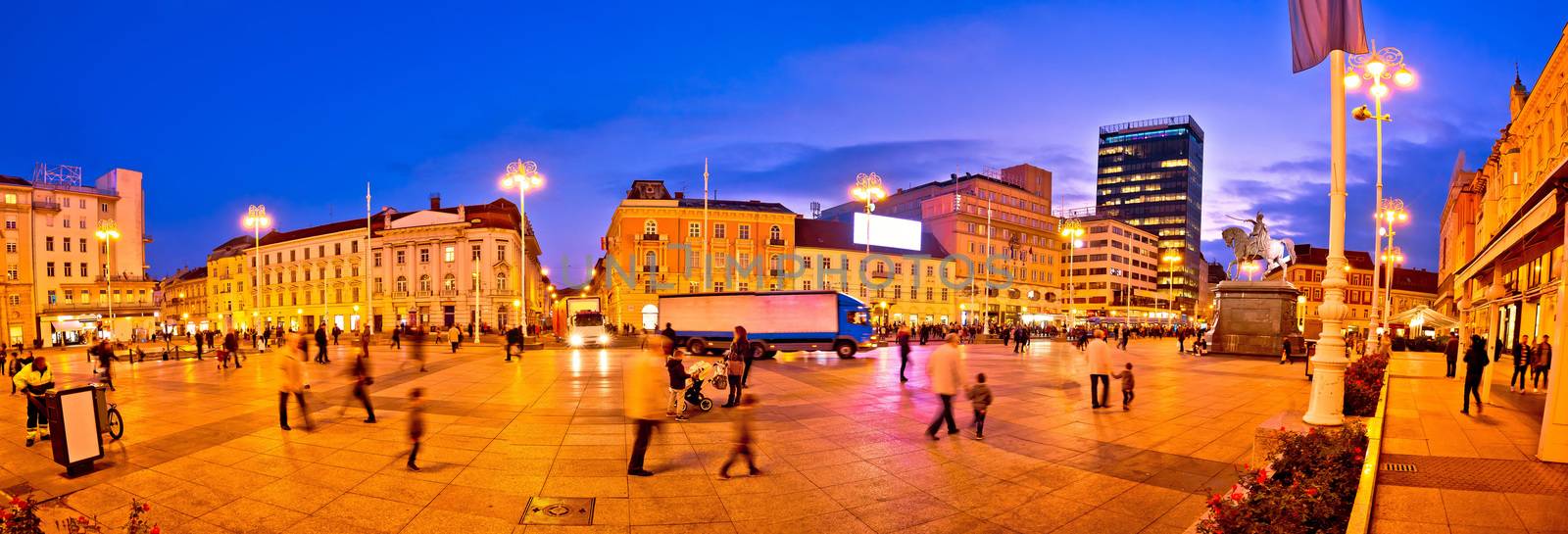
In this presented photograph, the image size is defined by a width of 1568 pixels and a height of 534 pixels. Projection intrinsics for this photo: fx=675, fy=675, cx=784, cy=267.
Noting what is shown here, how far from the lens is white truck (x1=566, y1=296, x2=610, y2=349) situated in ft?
124

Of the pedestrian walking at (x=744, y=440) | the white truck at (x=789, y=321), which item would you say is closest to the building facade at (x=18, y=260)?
the white truck at (x=789, y=321)

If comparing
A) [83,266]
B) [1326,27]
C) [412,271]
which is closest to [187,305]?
[83,266]

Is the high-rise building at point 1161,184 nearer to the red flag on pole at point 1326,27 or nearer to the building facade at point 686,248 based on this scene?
the building facade at point 686,248

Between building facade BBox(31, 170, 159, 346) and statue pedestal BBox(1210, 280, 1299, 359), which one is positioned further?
building facade BBox(31, 170, 159, 346)

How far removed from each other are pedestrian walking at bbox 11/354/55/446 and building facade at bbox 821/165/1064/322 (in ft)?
228

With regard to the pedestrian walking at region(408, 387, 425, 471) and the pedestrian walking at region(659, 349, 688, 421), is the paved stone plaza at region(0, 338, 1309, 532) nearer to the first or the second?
the pedestrian walking at region(408, 387, 425, 471)

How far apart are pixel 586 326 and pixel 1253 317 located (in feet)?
113

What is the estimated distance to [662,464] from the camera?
327 inches

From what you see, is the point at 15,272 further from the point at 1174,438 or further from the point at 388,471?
the point at 1174,438

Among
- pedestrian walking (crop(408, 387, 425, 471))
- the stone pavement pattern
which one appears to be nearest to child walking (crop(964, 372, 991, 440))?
the stone pavement pattern

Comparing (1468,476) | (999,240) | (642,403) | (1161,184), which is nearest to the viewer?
(1468,476)

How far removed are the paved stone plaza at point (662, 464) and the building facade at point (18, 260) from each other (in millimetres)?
75131

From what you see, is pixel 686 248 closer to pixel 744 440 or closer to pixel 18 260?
pixel 744 440

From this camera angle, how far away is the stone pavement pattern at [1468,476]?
5488mm
